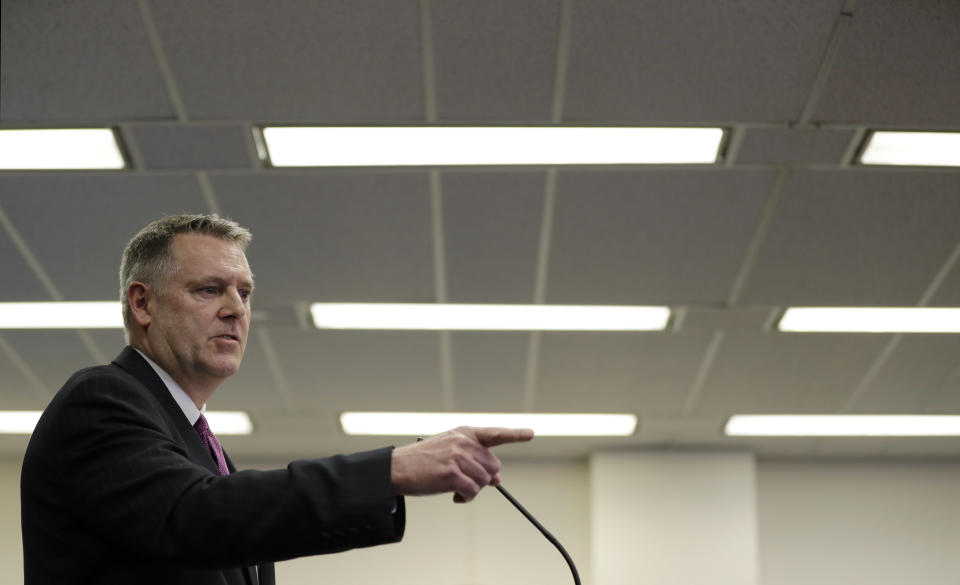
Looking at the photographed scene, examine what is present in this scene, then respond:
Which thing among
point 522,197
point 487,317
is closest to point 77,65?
point 522,197

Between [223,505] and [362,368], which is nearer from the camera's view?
[223,505]

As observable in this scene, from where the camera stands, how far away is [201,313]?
1851mm

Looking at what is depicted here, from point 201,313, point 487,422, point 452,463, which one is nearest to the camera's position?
point 452,463

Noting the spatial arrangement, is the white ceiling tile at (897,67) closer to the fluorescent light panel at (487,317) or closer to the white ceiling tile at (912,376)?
the fluorescent light panel at (487,317)

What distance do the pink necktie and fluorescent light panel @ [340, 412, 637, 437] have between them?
16.7 ft

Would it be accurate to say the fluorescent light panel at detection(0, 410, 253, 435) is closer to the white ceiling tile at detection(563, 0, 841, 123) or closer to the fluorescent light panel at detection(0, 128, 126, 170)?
the fluorescent light panel at detection(0, 128, 126, 170)

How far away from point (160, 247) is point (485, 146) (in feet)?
9.92

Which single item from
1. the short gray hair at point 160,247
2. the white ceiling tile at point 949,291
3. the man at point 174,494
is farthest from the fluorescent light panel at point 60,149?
the white ceiling tile at point 949,291

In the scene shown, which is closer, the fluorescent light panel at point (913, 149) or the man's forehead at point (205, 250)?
the man's forehead at point (205, 250)

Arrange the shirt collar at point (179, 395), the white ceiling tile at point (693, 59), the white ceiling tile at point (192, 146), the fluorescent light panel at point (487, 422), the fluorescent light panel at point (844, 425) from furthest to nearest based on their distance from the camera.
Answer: the fluorescent light panel at point (844, 425)
the fluorescent light panel at point (487, 422)
the white ceiling tile at point (192, 146)
the white ceiling tile at point (693, 59)
the shirt collar at point (179, 395)

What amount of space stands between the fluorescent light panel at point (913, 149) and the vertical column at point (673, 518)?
132 inches

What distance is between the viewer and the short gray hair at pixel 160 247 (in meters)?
1.89

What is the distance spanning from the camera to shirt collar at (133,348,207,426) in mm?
1785

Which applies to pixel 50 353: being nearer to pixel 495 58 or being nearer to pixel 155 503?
pixel 495 58
